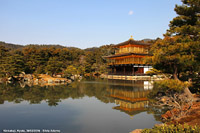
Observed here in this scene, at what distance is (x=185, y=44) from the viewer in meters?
9.73

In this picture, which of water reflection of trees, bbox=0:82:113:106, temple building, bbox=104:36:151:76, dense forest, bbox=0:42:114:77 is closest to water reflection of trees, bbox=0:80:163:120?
water reflection of trees, bbox=0:82:113:106

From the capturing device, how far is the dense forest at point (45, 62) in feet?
105

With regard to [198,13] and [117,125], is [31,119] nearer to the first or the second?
[117,125]

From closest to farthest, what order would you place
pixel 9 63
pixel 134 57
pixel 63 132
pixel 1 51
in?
pixel 63 132
pixel 9 63
pixel 134 57
pixel 1 51

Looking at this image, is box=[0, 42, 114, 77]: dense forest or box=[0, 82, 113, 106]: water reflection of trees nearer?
box=[0, 82, 113, 106]: water reflection of trees

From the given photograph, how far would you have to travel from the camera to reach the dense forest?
31.9m

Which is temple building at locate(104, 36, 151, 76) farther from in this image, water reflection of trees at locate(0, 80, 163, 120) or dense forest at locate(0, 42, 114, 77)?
water reflection of trees at locate(0, 80, 163, 120)

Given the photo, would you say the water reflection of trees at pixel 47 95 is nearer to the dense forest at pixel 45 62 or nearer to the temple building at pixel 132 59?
the dense forest at pixel 45 62

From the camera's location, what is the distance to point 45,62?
41000 mm

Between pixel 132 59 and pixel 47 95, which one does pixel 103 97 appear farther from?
pixel 132 59

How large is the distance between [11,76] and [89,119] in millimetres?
28771

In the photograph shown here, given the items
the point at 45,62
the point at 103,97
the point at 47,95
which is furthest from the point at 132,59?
the point at 47,95

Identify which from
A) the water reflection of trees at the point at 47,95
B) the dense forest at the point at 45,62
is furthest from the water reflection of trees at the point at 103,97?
the dense forest at the point at 45,62

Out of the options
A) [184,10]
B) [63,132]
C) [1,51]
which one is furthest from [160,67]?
Result: [1,51]
